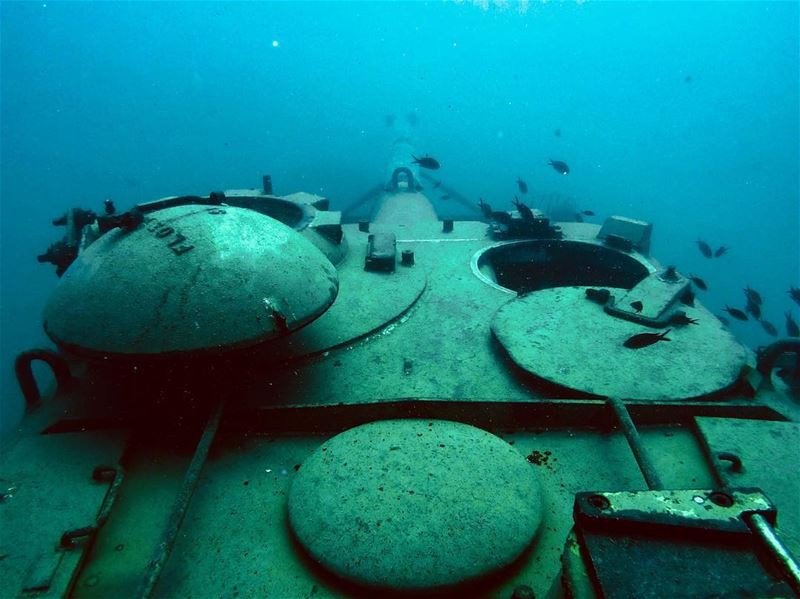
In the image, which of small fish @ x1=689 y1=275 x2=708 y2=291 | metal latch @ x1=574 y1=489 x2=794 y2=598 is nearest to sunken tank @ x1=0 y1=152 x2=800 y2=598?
metal latch @ x1=574 y1=489 x2=794 y2=598

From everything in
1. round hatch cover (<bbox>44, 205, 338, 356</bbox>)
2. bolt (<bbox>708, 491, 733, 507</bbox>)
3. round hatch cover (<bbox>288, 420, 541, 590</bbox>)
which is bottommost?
round hatch cover (<bbox>288, 420, 541, 590</bbox>)

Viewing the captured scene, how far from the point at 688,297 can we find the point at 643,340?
153cm

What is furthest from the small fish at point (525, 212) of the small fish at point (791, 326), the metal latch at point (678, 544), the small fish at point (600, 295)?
the metal latch at point (678, 544)

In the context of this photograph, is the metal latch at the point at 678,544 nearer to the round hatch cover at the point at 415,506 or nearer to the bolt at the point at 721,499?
the bolt at the point at 721,499

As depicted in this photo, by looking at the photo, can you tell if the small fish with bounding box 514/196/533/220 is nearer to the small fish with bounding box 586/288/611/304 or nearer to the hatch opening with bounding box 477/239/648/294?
the hatch opening with bounding box 477/239/648/294

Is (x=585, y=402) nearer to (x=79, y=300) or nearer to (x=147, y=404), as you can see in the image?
(x=147, y=404)

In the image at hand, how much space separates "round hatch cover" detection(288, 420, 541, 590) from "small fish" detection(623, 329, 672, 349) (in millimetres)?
1709

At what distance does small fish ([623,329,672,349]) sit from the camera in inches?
135

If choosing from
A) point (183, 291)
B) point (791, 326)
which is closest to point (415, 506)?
point (183, 291)

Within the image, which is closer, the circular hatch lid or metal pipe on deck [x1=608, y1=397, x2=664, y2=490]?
metal pipe on deck [x1=608, y1=397, x2=664, y2=490]

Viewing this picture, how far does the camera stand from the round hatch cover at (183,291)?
2.61 metres

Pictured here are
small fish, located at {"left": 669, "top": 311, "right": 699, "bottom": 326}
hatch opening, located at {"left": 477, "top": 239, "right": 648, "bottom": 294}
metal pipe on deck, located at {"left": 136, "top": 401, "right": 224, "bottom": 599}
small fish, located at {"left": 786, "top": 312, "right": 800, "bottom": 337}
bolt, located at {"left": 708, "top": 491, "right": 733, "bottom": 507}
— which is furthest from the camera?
small fish, located at {"left": 786, "top": 312, "right": 800, "bottom": 337}

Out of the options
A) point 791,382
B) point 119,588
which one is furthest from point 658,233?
point 119,588

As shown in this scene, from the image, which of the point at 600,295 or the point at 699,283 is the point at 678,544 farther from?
the point at 699,283
